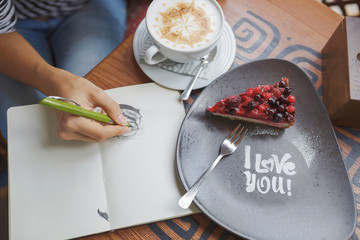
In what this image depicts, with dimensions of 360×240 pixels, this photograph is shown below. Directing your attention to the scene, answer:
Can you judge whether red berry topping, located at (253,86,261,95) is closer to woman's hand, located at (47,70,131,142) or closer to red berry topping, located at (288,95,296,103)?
red berry topping, located at (288,95,296,103)

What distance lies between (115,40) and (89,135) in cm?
61

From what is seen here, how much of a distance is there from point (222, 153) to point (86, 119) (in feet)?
Answer: 1.45

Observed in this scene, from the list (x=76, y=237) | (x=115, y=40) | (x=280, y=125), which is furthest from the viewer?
(x=115, y=40)

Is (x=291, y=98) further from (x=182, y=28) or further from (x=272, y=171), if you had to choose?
(x=182, y=28)

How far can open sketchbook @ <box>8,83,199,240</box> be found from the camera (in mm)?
835

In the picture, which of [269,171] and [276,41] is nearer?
[269,171]

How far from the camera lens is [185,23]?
0.93 metres

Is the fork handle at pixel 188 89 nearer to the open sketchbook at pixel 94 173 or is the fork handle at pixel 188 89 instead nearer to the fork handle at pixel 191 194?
the open sketchbook at pixel 94 173

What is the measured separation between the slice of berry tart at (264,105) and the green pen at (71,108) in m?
0.35

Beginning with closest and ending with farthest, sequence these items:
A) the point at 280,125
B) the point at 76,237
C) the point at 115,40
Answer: the point at 76,237
the point at 280,125
the point at 115,40

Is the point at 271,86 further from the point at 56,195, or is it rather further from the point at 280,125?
the point at 56,195

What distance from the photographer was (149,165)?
2.94 feet

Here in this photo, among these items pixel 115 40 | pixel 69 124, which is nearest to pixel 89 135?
pixel 69 124

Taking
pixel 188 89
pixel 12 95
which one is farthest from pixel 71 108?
pixel 12 95
